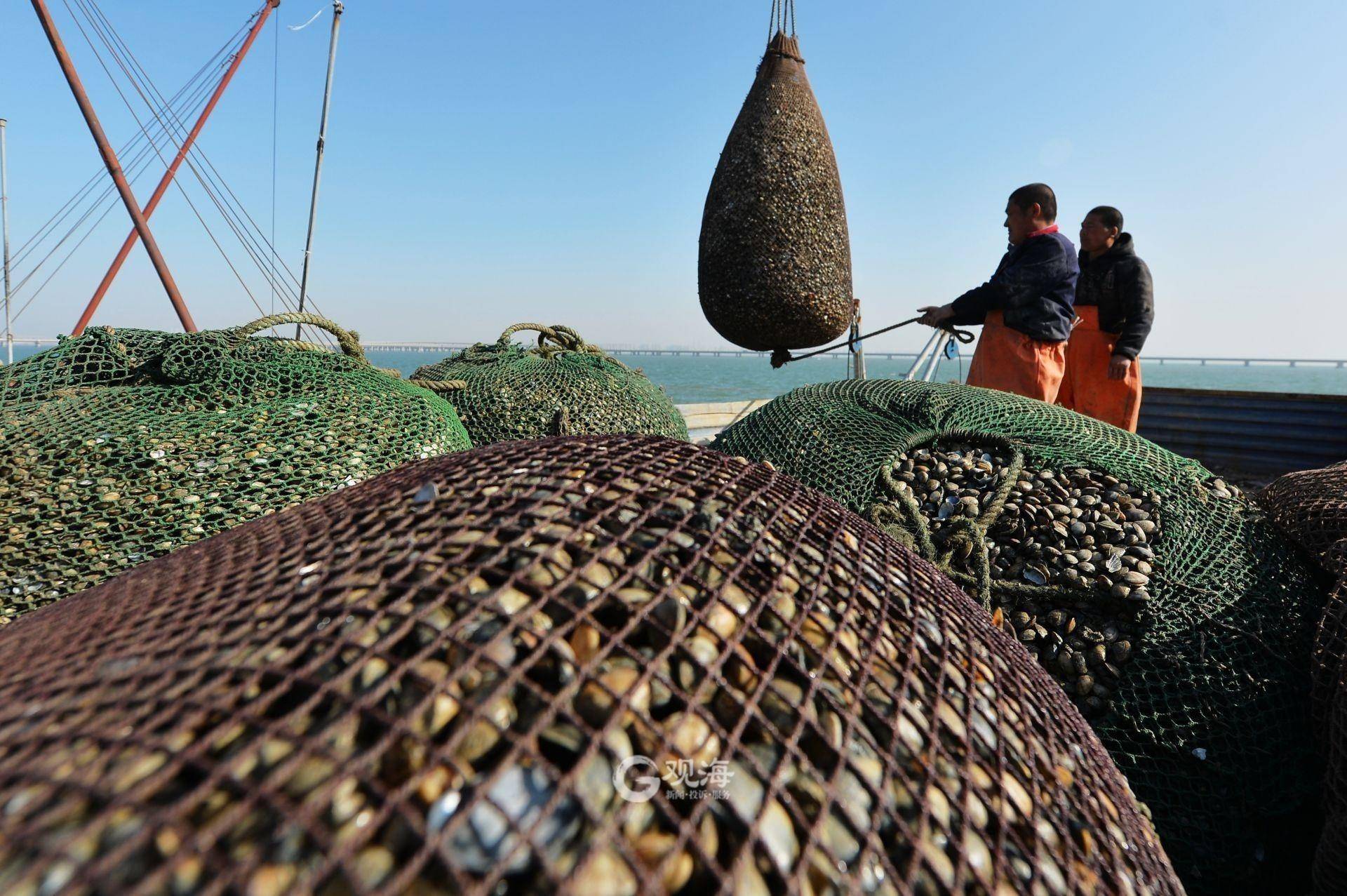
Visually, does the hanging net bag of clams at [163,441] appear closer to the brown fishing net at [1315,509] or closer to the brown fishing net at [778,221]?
the brown fishing net at [778,221]

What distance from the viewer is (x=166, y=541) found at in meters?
2.13

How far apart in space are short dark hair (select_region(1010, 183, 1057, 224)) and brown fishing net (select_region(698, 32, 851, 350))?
116 centimetres

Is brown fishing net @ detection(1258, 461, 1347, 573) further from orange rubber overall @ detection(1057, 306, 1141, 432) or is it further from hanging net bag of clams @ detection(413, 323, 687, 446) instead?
orange rubber overall @ detection(1057, 306, 1141, 432)

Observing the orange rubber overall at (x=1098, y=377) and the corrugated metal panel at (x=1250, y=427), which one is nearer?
the orange rubber overall at (x=1098, y=377)

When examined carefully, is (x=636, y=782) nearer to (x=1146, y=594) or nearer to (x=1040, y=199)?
(x=1146, y=594)

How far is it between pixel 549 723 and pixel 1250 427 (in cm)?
1086

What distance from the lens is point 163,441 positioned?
7.36 ft

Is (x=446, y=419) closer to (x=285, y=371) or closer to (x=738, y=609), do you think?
(x=285, y=371)

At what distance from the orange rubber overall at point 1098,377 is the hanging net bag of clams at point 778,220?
236 centimetres

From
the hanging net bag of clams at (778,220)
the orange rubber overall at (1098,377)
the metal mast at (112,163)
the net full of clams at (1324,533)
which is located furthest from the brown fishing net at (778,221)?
the metal mast at (112,163)

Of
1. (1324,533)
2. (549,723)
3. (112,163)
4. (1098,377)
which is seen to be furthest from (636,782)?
(112,163)

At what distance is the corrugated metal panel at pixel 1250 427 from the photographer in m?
8.21

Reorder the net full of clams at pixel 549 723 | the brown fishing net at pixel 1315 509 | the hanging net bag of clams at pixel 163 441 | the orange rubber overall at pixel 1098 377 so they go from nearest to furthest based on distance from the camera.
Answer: the net full of clams at pixel 549 723 < the hanging net bag of clams at pixel 163 441 < the brown fishing net at pixel 1315 509 < the orange rubber overall at pixel 1098 377

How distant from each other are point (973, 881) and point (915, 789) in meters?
0.11
